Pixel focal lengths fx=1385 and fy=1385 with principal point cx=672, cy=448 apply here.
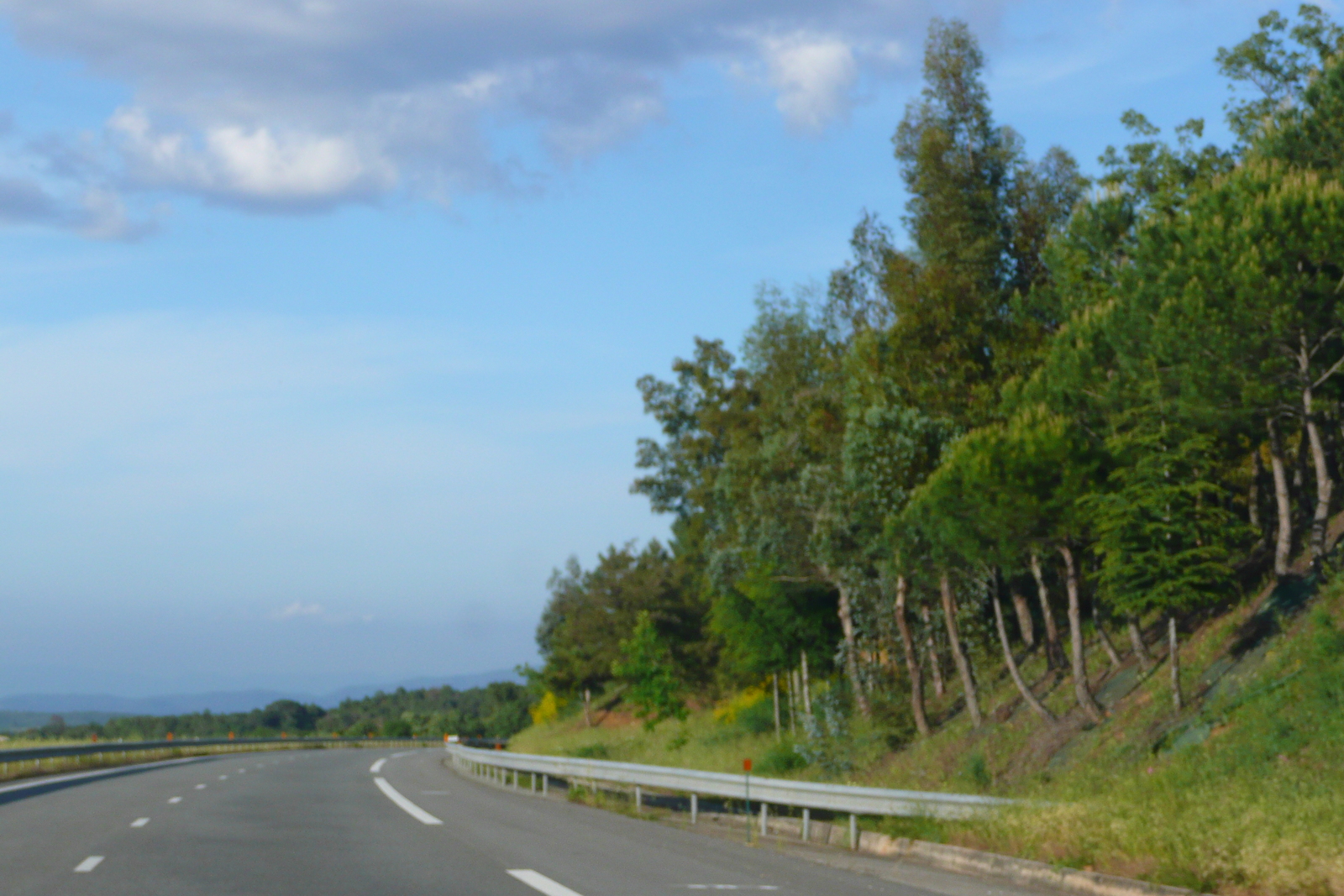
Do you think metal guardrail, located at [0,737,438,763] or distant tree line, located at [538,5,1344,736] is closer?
distant tree line, located at [538,5,1344,736]

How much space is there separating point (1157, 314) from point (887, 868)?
16841 mm

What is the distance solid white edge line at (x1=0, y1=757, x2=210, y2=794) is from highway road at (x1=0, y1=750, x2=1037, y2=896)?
3.98m

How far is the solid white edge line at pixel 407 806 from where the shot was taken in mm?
19531

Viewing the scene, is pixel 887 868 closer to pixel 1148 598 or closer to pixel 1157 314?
pixel 1148 598

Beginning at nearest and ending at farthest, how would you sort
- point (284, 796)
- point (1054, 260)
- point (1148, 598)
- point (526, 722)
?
point (284, 796) < point (1148, 598) < point (1054, 260) < point (526, 722)

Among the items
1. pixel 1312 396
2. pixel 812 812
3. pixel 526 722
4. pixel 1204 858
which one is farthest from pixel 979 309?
pixel 526 722

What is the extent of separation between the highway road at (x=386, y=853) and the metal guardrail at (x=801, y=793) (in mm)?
780

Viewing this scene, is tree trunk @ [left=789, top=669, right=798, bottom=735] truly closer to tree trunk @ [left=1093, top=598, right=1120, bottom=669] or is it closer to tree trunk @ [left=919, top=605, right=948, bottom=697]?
tree trunk @ [left=919, top=605, right=948, bottom=697]

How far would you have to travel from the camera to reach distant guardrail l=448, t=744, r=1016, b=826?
1495cm

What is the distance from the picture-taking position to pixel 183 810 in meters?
21.1

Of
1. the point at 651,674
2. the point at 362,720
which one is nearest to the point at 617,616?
the point at 651,674

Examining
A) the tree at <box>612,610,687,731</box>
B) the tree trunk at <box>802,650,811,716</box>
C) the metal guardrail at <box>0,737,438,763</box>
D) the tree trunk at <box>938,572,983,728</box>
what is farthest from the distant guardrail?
the tree at <box>612,610,687,731</box>

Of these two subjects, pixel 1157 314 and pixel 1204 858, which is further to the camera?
pixel 1157 314

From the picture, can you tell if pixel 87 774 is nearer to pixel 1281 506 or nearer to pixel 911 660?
pixel 911 660
